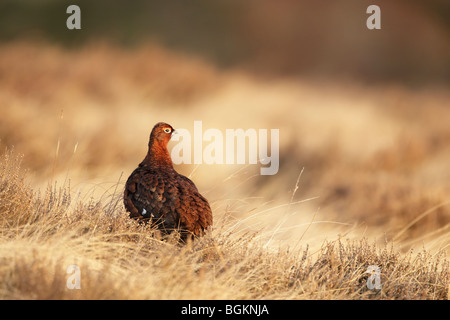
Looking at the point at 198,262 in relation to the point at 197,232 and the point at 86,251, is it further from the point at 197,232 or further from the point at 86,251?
the point at 86,251

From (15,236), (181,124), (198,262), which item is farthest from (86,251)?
(181,124)

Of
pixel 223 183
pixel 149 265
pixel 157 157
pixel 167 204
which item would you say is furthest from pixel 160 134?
pixel 223 183

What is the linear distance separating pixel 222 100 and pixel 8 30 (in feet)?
22.4

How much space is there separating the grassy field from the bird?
0.13 m

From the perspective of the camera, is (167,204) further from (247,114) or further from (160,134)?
(247,114)

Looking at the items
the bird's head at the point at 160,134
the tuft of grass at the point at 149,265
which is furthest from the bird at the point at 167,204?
the bird's head at the point at 160,134

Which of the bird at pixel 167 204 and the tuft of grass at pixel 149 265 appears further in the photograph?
the bird at pixel 167 204

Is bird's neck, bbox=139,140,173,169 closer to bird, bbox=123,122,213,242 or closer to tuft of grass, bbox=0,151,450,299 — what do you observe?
bird, bbox=123,122,213,242

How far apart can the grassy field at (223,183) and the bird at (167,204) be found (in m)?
0.13

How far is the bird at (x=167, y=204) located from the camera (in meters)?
4.30

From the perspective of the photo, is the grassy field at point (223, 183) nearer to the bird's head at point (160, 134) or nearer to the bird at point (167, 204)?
the bird at point (167, 204)

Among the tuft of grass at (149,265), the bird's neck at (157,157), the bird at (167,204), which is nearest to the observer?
the tuft of grass at (149,265)

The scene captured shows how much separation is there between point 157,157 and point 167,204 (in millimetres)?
527

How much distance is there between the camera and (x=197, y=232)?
4.36 meters
